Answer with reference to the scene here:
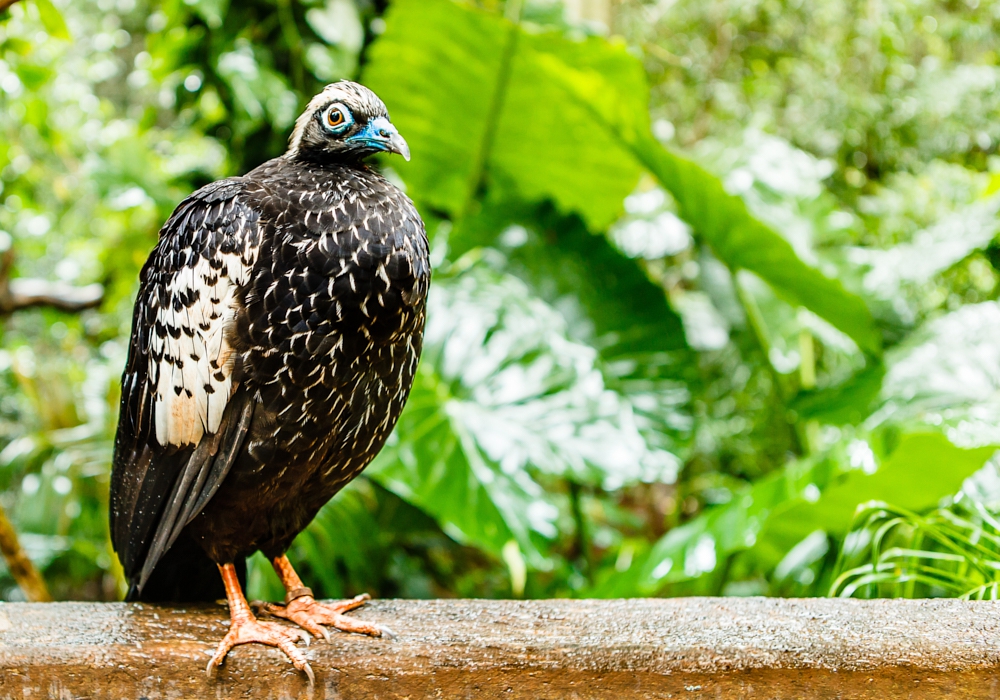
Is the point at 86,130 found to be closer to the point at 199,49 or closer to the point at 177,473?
the point at 199,49

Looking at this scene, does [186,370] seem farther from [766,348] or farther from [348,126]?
[766,348]

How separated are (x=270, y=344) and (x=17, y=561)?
3.60 feet

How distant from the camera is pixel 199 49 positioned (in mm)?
2670

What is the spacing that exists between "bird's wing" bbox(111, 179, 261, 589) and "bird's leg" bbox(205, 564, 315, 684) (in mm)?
137

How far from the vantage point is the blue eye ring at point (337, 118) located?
1224mm

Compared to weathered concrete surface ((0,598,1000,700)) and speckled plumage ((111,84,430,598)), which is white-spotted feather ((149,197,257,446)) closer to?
speckled plumage ((111,84,430,598))

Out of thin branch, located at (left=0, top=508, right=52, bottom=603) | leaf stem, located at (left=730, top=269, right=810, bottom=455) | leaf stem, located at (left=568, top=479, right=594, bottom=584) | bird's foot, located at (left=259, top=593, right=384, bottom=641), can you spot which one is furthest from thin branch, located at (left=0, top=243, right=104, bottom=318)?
leaf stem, located at (left=730, top=269, right=810, bottom=455)

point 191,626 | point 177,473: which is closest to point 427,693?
point 191,626

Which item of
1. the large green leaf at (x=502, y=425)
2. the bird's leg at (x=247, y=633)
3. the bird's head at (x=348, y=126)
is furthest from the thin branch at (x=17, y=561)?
the bird's head at (x=348, y=126)

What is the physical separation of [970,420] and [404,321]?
156 centimetres

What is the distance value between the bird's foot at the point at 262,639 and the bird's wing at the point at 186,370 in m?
0.18

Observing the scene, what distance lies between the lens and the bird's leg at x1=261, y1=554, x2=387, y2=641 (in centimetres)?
133

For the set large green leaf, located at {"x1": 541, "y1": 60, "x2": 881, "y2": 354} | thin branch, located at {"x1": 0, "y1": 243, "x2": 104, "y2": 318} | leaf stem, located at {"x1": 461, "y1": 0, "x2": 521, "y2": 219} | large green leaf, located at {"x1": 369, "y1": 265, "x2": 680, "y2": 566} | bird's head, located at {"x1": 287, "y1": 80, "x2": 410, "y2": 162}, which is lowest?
large green leaf, located at {"x1": 369, "y1": 265, "x2": 680, "y2": 566}

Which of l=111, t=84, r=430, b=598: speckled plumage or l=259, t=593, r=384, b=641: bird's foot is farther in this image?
l=259, t=593, r=384, b=641: bird's foot
